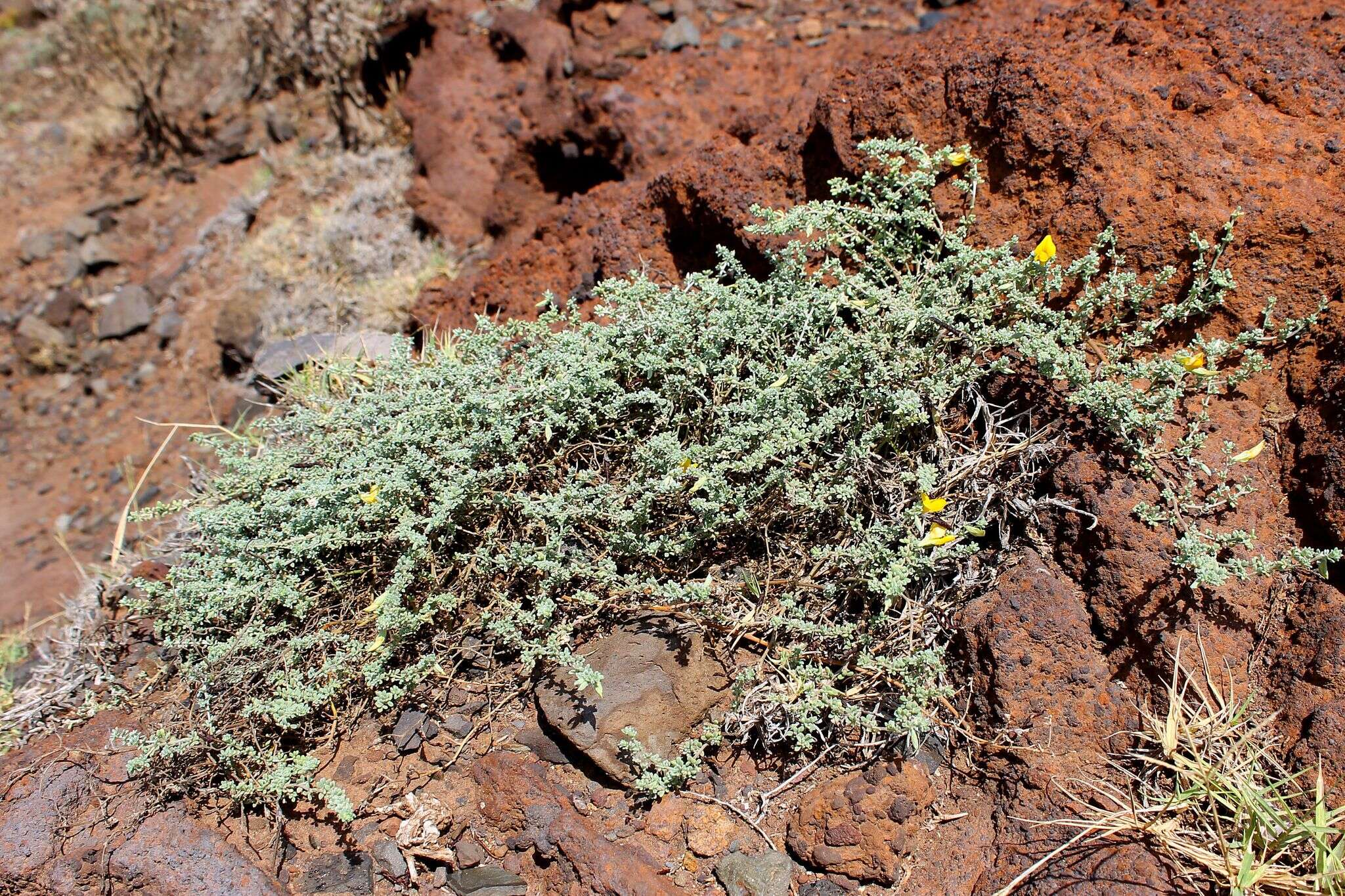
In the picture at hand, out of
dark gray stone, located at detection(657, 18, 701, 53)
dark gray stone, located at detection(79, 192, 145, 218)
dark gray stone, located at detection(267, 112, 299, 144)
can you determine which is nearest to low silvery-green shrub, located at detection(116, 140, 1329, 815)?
dark gray stone, located at detection(657, 18, 701, 53)

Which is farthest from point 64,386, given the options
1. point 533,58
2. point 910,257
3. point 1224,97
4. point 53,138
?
point 1224,97

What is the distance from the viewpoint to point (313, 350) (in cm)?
391

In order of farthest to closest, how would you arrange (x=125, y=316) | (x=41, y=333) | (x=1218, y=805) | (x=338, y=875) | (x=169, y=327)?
(x=41, y=333) → (x=125, y=316) → (x=169, y=327) → (x=338, y=875) → (x=1218, y=805)

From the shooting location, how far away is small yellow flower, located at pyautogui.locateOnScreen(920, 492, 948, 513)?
7.29ft

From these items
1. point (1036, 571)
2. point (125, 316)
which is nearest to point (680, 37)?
point (1036, 571)

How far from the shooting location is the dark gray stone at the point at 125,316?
5.38 meters

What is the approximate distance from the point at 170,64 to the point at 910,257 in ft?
20.5

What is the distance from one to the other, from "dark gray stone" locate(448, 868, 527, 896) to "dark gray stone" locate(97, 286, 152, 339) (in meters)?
4.44

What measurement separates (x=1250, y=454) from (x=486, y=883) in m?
2.09

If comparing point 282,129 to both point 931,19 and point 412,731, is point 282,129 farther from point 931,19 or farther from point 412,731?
point 412,731

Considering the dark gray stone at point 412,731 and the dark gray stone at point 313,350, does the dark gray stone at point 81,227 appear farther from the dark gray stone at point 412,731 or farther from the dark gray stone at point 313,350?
the dark gray stone at point 412,731

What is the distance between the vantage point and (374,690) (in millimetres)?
2479

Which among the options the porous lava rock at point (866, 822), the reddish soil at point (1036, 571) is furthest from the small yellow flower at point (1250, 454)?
the porous lava rock at point (866, 822)

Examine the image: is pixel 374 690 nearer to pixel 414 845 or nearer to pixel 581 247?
pixel 414 845
